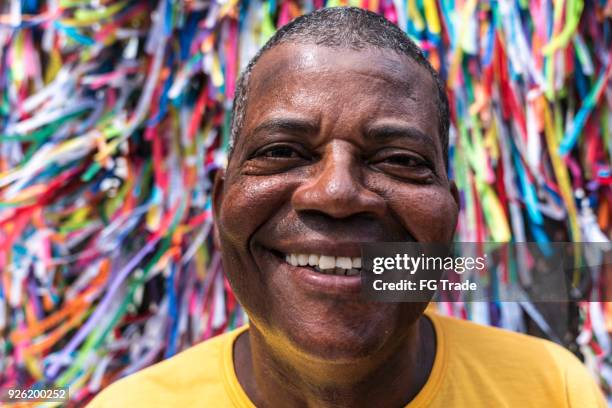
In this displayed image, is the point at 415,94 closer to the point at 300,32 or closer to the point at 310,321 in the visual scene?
the point at 300,32

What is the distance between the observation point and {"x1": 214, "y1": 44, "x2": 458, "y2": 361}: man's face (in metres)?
0.93

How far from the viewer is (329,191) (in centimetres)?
91

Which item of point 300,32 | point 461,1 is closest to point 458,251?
point 300,32

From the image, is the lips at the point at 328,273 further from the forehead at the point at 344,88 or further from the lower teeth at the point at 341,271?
the forehead at the point at 344,88

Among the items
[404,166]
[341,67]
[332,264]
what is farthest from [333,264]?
[341,67]

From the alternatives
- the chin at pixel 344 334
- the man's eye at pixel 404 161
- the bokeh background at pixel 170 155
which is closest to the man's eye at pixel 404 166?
the man's eye at pixel 404 161

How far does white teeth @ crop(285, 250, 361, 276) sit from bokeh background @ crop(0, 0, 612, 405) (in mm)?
694

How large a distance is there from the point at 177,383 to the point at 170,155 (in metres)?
0.66

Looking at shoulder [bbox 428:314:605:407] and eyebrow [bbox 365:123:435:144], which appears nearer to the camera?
eyebrow [bbox 365:123:435:144]

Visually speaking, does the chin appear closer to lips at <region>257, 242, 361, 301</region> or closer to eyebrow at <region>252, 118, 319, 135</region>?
lips at <region>257, 242, 361, 301</region>

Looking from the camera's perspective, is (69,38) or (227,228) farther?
(69,38)

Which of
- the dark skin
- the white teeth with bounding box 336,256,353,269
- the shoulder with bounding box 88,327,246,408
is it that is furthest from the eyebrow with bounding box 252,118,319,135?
the shoulder with bounding box 88,327,246,408

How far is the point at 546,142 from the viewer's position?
1503mm

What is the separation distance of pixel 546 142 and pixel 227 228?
945 mm
